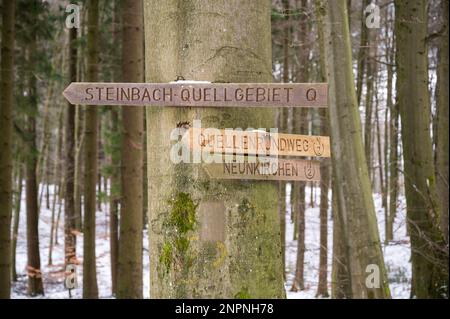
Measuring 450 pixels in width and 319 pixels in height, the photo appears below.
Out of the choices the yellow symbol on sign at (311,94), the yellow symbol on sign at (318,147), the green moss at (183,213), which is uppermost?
the yellow symbol on sign at (311,94)

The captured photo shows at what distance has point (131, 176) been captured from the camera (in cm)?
908

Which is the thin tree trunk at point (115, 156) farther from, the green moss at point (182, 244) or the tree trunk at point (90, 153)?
the green moss at point (182, 244)

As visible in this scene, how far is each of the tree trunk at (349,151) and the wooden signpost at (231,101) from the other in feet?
15.8

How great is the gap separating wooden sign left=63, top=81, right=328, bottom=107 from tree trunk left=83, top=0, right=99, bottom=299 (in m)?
8.41

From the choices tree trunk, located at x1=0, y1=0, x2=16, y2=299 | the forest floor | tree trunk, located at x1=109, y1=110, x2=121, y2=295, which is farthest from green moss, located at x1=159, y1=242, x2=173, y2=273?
tree trunk, located at x1=109, y1=110, x2=121, y2=295

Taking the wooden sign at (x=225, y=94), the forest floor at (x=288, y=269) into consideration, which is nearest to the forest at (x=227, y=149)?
the wooden sign at (x=225, y=94)

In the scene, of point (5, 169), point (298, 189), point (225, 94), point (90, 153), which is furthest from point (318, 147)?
point (298, 189)

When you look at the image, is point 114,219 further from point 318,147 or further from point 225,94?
point 225,94

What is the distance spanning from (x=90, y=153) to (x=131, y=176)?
2515mm

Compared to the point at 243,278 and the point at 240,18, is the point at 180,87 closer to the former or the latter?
the point at 240,18

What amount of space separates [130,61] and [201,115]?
7080mm

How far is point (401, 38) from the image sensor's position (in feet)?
29.3

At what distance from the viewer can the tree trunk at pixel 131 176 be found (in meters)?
9.04
